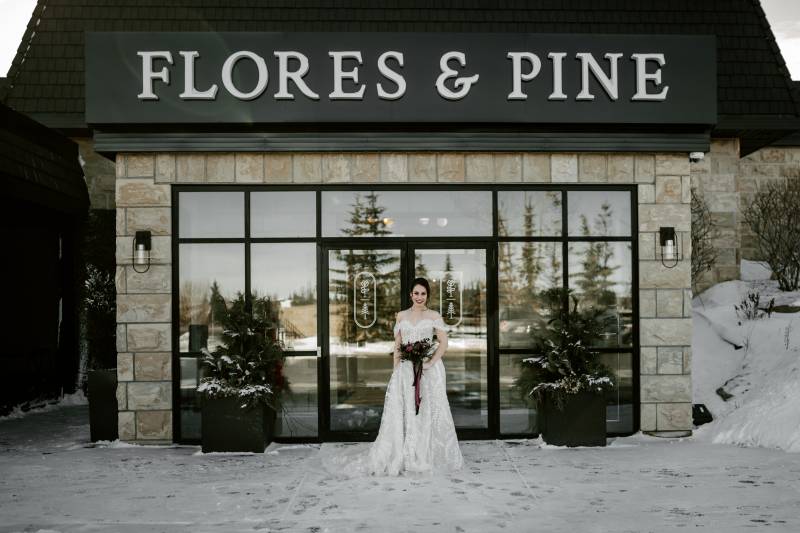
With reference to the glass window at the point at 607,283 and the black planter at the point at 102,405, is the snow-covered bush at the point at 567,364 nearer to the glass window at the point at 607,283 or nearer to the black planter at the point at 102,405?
the glass window at the point at 607,283

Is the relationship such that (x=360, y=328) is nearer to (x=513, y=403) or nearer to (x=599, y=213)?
(x=513, y=403)

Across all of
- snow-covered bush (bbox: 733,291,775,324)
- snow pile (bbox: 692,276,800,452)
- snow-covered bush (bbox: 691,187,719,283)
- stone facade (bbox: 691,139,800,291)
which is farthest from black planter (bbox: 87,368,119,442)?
stone facade (bbox: 691,139,800,291)

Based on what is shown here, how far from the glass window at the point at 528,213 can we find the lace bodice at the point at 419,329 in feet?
6.40

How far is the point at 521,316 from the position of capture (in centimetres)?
901

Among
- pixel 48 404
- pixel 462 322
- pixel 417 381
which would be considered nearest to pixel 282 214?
pixel 462 322

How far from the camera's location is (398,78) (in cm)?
865

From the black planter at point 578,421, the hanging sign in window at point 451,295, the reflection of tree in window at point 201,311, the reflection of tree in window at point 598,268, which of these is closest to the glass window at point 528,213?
the reflection of tree in window at point 598,268

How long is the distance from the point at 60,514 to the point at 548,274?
6.14m

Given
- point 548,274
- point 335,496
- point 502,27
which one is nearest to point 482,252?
point 548,274

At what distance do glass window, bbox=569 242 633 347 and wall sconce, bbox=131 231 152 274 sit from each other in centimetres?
547

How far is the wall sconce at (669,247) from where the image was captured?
8977 millimetres

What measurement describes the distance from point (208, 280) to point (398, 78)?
356 cm

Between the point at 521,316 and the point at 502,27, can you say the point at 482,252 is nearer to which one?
the point at 521,316

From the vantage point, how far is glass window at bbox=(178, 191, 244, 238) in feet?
29.5
